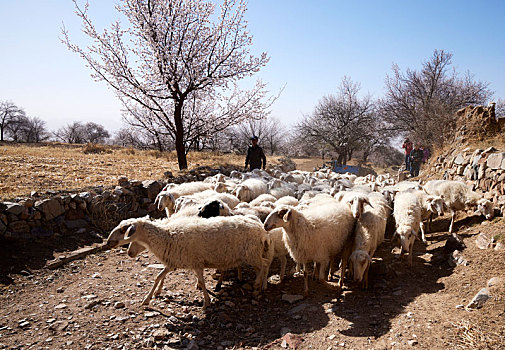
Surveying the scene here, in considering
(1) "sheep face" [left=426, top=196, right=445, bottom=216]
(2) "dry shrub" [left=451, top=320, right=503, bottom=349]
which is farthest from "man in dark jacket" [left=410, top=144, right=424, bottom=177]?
(2) "dry shrub" [left=451, top=320, right=503, bottom=349]

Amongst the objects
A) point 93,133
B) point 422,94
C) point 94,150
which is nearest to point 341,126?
point 422,94

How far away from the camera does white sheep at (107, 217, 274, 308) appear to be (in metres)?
4.38

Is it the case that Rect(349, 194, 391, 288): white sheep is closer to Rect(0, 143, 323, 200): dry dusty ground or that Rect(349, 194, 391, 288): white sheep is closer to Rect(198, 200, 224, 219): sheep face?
Rect(198, 200, 224, 219): sheep face

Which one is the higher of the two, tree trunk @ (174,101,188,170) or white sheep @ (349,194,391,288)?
tree trunk @ (174,101,188,170)

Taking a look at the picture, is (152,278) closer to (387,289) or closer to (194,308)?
(194,308)

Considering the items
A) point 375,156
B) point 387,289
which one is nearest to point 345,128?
point 375,156

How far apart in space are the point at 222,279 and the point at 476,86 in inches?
991

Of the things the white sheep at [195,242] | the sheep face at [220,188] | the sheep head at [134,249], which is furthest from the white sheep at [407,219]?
the sheep head at [134,249]

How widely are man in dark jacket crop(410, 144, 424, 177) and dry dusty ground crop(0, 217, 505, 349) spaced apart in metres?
7.68

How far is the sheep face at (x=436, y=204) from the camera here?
6.39m

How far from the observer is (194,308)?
438 cm

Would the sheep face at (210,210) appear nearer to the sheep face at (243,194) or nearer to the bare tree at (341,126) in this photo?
the sheep face at (243,194)

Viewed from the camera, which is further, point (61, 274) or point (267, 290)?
point (61, 274)

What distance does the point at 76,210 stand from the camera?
6.97 meters
